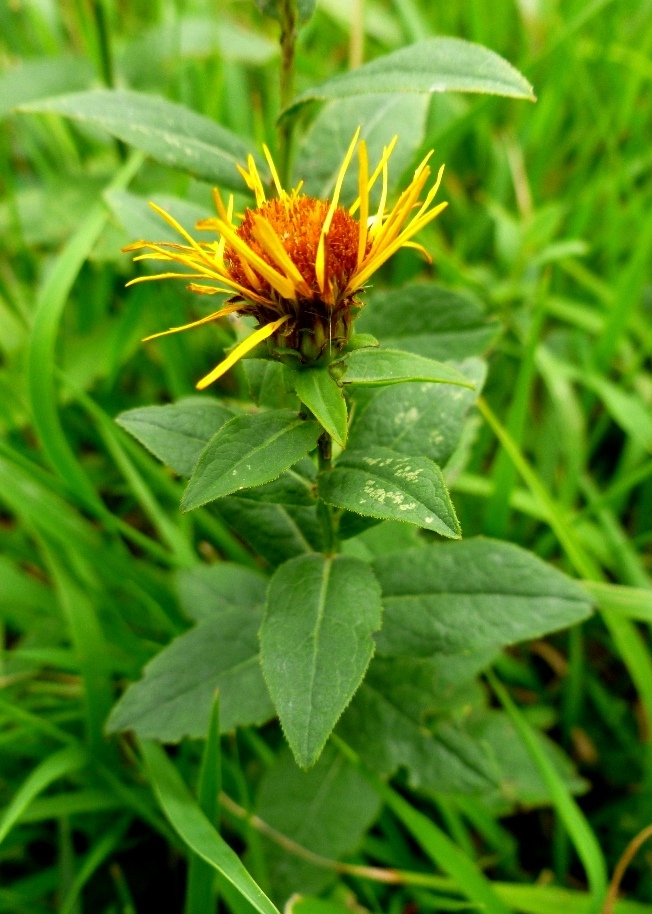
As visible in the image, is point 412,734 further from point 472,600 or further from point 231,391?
point 231,391

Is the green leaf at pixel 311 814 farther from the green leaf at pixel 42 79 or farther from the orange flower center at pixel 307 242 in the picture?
the green leaf at pixel 42 79

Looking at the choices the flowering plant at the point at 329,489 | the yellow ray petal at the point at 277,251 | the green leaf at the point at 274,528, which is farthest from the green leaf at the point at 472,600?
the yellow ray petal at the point at 277,251

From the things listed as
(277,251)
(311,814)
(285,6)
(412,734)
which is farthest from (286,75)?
(311,814)

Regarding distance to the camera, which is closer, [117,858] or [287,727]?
[287,727]

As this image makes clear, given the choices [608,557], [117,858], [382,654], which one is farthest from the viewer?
[608,557]

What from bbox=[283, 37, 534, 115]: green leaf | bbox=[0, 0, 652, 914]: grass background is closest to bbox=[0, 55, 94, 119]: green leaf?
bbox=[0, 0, 652, 914]: grass background

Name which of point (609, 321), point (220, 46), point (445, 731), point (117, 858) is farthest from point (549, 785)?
point (220, 46)

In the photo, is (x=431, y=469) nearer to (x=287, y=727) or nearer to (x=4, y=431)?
(x=287, y=727)
